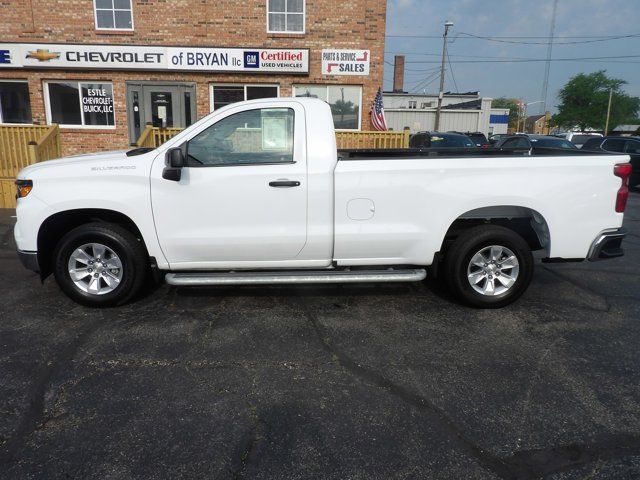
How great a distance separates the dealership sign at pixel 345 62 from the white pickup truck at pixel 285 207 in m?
10.8

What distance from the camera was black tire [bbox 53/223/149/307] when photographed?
4.62m

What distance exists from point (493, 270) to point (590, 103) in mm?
91440

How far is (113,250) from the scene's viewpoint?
15.3 feet

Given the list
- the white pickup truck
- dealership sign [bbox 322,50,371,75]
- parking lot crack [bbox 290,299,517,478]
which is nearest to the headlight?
the white pickup truck

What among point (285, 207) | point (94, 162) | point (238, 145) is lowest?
point (285, 207)

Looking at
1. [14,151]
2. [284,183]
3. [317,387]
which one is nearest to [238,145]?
[284,183]

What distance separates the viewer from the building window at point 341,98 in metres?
15.1

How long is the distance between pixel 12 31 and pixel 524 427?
17.0 metres

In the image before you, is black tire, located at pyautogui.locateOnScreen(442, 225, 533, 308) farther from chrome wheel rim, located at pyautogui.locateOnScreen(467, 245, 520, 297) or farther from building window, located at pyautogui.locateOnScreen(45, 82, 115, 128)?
building window, located at pyautogui.locateOnScreen(45, 82, 115, 128)

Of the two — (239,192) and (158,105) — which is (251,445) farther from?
(158,105)

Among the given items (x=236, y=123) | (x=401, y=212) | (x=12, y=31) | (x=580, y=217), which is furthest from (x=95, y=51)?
(x=580, y=217)

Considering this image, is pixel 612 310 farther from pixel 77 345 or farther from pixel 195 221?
pixel 77 345

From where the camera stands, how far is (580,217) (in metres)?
4.69

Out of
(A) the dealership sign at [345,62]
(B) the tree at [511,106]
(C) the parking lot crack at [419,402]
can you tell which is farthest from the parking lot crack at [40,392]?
(B) the tree at [511,106]
